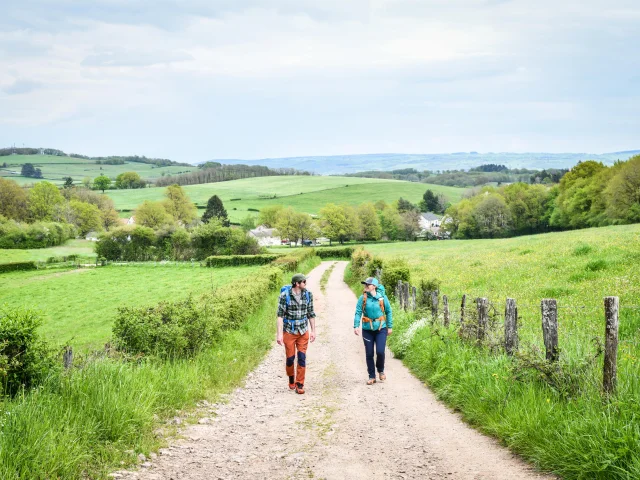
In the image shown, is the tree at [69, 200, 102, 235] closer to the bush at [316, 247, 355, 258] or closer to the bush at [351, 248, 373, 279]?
the bush at [316, 247, 355, 258]

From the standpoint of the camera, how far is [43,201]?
323ft

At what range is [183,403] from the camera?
8.38 metres

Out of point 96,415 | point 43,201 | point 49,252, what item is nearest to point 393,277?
point 96,415

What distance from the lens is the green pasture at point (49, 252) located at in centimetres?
6432

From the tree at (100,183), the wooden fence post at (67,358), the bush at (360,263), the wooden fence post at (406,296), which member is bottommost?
the bush at (360,263)

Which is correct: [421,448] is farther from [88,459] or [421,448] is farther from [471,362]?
[88,459]

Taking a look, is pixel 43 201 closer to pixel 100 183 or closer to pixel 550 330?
pixel 100 183

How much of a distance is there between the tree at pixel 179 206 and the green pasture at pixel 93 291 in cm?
5486

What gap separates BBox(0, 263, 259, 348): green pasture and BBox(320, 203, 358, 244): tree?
167ft

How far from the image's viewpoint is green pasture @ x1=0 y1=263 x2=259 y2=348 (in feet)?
91.2

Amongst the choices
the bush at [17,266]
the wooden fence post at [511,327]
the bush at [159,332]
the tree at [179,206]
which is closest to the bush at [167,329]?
the bush at [159,332]

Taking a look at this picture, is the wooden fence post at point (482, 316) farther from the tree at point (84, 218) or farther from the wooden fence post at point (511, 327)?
the tree at point (84, 218)

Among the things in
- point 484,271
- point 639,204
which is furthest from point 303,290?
point 639,204

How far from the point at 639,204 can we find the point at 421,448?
229 feet
